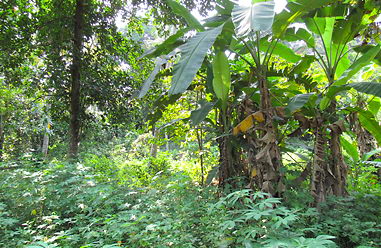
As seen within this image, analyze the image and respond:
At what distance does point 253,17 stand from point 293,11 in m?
0.68

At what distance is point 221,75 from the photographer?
3150mm

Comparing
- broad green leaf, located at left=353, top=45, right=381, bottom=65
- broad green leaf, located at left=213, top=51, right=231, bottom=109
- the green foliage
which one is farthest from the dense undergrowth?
broad green leaf, located at left=353, top=45, right=381, bottom=65

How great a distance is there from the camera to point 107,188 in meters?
3.28

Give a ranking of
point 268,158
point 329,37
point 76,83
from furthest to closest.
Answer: point 76,83 < point 329,37 < point 268,158

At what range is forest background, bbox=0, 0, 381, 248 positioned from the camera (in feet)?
7.00

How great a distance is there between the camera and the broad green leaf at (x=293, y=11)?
95.2 inches

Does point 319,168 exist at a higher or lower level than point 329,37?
lower

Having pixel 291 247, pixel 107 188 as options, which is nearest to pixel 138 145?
pixel 107 188

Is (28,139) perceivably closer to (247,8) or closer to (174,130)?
(174,130)

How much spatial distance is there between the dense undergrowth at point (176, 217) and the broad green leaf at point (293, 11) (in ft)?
5.54

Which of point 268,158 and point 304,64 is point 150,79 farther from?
point 304,64

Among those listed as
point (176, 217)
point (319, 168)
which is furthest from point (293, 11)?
point (176, 217)

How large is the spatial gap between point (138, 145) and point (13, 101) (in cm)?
425

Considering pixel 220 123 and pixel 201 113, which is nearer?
pixel 201 113
